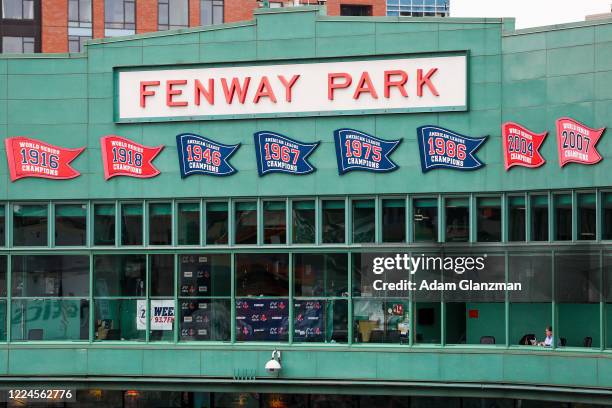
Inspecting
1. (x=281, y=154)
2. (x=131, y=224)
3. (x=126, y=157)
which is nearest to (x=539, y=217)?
(x=281, y=154)

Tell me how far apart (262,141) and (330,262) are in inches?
149

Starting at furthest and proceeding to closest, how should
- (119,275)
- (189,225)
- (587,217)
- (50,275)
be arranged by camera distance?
1. (50,275)
2. (119,275)
3. (189,225)
4. (587,217)

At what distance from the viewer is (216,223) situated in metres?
32.6

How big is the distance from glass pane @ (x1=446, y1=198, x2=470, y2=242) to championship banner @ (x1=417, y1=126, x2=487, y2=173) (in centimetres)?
95

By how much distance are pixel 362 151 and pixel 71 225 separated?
8586mm

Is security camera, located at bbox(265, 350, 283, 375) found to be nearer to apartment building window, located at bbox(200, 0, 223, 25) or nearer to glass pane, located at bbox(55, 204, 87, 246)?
glass pane, located at bbox(55, 204, 87, 246)

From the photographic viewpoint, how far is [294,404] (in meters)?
33.2

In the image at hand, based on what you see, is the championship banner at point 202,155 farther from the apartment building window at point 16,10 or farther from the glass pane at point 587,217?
the apartment building window at point 16,10

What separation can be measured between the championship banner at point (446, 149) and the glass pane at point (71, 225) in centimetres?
974

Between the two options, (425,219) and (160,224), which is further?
(160,224)

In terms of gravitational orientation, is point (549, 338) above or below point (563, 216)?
below

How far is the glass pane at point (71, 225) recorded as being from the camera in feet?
109

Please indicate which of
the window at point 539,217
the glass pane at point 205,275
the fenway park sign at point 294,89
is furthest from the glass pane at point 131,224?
the window at point 539,217

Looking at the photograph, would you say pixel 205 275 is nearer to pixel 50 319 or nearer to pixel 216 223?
pixel 216 223
